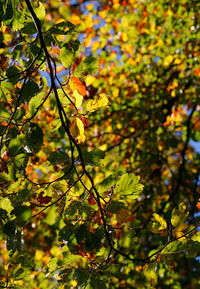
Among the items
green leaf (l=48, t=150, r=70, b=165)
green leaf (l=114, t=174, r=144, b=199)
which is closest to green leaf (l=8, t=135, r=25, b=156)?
green leaf (l=48, t=150, r=70, b=165)

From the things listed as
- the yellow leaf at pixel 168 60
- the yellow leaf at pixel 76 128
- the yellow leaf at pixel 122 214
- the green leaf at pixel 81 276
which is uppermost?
the yellow leaf at pixel 168 60

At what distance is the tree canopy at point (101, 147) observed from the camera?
60.3 inches

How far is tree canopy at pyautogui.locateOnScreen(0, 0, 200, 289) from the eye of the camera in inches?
60.3

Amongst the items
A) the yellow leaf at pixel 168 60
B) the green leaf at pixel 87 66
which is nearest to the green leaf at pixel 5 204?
the green leaf at pixel 87 66

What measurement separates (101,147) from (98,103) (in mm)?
3030

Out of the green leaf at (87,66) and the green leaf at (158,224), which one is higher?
the green leaf at (87,66)

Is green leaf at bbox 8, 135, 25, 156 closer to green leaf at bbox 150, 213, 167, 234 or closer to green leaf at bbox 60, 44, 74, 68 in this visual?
green leaf at bbox 60, 44, 74, 68

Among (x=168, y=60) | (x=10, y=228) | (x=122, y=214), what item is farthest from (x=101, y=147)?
(x=10, y=228)

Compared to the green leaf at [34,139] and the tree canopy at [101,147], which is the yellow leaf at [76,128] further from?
the green leaf at [34,139]

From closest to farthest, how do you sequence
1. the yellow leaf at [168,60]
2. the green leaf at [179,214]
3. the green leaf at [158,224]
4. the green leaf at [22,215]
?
1. the green leaf at [22,215]
2. the green leaf at [179,214]
3. the green leaf at [158,224]
4. the yellow leaf at [168,60]

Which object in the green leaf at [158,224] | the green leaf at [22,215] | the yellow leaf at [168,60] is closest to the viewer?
the green leaf at [22,215]

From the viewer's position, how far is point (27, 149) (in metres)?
1.52

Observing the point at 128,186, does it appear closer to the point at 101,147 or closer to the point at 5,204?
the point at 5,204

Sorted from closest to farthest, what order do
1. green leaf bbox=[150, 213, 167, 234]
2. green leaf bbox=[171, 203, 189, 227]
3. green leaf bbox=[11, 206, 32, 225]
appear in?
green leaf bbox=[11, 206, 32, 225] < green leaf bbox=[171, 203, 189, 227] < green leaf bbox=[150, 213, 167, 234]
